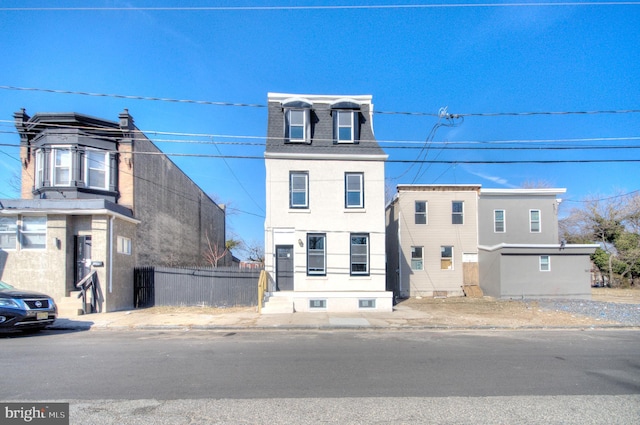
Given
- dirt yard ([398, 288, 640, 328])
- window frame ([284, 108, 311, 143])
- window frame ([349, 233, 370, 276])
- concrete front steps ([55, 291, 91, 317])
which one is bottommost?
dirt yard ([398, 288, 640, 328])

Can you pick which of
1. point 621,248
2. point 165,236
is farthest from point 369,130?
point 621,248

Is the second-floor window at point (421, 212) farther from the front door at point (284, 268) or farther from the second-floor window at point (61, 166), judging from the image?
the second-floor window at point (61, 166)

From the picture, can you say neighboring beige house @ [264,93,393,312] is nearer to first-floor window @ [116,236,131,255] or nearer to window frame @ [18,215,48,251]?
first-floor window @ [116,236,131,255]

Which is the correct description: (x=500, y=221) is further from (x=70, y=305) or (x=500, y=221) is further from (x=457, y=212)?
(x=70, y=305)

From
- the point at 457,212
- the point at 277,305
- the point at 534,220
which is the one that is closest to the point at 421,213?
the point at 457,212

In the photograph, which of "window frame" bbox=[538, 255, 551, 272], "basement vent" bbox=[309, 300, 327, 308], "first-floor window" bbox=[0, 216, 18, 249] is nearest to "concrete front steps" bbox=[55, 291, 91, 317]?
"first-floor window" bbox=[0, 216, 18, 249]

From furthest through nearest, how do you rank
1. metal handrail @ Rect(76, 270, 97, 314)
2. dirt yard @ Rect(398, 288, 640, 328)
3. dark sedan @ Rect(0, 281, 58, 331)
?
1. metal handrail @ Rect(76, 270, 97, 314)
2. dirt yard @ Rect(398, 288, 640, 328)
3. dark sedan @ Rect(0, 281, 58, 331)

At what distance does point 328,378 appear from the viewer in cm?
612

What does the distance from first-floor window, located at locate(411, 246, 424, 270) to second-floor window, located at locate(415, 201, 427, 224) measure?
155 centimetres

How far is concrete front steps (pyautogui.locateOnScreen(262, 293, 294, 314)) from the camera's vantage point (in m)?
14.7

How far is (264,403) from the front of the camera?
16.3ft

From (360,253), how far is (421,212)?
23.8ft

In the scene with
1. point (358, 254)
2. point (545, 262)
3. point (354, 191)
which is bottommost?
point (545, 262)

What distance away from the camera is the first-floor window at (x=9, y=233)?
571 inches
